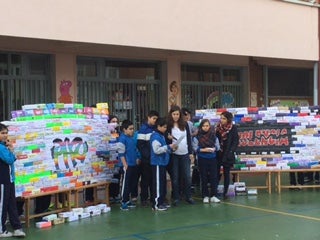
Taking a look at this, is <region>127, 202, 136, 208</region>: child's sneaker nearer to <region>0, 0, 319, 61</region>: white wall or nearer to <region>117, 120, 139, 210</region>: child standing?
<region>117, 120, 139, 210</region>: child standing

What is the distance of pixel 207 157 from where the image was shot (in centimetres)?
936

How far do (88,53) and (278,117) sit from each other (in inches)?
180

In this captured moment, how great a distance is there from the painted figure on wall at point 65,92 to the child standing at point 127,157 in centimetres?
309

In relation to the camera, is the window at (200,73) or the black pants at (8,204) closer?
the black pants at (8,204)

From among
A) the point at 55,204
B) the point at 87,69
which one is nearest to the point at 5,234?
the point at 55,204

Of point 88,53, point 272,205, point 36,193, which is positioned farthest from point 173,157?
point 88,53

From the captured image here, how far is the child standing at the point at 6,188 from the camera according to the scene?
6924 millimetres

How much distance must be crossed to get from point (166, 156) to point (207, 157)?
902 mm

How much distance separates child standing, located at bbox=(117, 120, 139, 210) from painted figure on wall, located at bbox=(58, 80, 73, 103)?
3088 millimetres

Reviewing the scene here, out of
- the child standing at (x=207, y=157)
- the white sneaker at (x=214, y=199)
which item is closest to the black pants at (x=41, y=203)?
the child standing at (x=207, y=157)

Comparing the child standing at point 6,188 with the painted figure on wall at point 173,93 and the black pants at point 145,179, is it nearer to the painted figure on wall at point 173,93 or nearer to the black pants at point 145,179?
the black pants at point 145,179

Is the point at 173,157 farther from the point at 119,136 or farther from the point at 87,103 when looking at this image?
the point at 87,103

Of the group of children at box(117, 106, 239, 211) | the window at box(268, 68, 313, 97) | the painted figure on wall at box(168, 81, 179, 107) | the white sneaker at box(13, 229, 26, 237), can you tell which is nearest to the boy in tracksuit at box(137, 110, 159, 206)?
the group of children at box(117, 106, 239, 211)

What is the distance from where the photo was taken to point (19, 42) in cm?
1091
